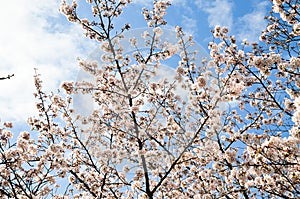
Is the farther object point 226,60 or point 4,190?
point 226,60

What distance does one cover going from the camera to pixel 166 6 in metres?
9.05

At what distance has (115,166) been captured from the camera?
7848mm

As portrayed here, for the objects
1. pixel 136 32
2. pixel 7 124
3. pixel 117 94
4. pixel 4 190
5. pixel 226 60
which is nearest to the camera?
pixel 4 190

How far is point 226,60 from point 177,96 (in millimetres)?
1951

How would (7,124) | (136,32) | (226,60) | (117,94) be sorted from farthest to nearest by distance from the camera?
1. (226,60)
2. (136,32)
3. (117,94)
4. (7,124)

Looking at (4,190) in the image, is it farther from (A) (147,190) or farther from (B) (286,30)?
(B) (286,30)

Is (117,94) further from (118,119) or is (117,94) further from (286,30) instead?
(286,30)

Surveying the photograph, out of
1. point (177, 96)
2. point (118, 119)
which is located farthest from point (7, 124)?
point (177, 96)

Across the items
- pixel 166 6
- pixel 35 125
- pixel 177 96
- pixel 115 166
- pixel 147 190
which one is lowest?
pixel 147 190

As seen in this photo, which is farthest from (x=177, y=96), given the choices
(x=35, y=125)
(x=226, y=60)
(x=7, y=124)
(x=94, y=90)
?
(x=7, y=124)

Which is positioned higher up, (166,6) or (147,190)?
(166,6)

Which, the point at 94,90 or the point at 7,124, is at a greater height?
the point at 94,90

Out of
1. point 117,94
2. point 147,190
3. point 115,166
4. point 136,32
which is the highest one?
point 136,32

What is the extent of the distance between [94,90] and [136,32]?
2.16 meters
